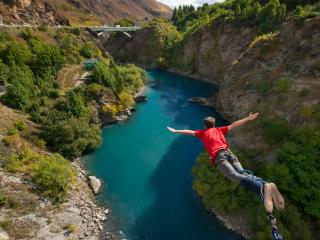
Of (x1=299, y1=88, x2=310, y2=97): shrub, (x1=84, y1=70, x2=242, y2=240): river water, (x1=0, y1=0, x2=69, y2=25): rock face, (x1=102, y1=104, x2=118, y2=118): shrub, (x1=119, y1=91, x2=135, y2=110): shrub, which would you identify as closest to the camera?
(x1=84, y1=70, x2=242, y2=240): river water

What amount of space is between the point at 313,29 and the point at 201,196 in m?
24.5

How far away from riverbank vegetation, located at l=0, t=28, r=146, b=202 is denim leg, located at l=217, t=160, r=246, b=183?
2307 centimetres

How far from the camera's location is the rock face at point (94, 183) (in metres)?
34.0

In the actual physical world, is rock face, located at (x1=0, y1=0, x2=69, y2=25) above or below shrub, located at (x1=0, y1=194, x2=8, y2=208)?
above

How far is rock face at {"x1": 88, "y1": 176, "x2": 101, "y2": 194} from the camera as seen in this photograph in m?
34.0

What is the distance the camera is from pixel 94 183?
114 ft

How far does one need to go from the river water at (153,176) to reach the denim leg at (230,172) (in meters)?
18.2

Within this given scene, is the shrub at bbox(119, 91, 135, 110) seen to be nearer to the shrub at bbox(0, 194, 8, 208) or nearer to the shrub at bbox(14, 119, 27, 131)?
the shrub at bbox(14, 119, 27, 131)

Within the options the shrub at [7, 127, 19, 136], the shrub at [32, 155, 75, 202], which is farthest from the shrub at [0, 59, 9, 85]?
the shrub at [32, 155, 75, 202]

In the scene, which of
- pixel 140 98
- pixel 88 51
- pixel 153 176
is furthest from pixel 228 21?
pixel 153 176

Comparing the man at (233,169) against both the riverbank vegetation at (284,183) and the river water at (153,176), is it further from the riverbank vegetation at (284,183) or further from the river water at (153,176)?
the river water at (153,176)

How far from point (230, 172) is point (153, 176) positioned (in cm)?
2596

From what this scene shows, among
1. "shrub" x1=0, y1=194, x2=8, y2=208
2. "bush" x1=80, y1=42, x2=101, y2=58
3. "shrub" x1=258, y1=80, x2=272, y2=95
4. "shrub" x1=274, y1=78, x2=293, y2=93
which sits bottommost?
"shrub" x1=0, y1=194, x2=8, y2=208

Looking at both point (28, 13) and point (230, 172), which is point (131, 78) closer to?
point (28, 13)
